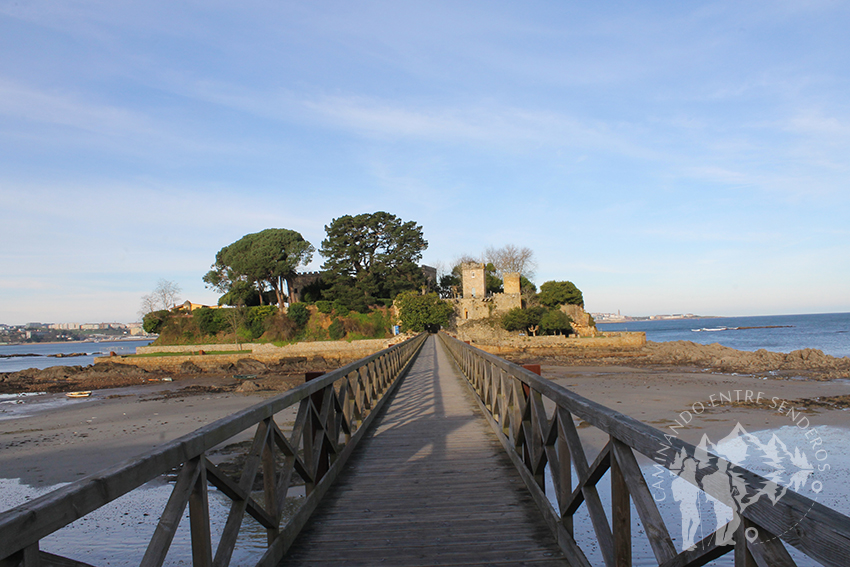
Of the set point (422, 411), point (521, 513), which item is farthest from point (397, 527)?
point (422, 411)

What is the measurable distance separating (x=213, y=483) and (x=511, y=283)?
180ft

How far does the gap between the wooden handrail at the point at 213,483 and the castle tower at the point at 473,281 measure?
51.7 meters

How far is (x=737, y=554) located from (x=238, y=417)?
2.33 m

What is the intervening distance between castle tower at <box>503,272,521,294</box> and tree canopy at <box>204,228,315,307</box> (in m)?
20.9

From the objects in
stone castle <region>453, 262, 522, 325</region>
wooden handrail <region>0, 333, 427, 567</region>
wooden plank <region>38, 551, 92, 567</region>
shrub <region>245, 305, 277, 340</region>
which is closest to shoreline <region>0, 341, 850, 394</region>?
shrub <region>245, 305, 277, 340</region>

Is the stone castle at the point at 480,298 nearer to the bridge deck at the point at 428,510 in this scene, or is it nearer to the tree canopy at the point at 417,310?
the tree canopy at the point at 417,310

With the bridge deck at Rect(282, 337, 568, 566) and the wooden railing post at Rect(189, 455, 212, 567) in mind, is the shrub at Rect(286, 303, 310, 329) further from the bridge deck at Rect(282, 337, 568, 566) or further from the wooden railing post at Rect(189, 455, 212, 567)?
the wooden railing post at Rect(189, 455, 212, 567)

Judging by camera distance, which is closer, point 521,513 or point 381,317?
point 521,513

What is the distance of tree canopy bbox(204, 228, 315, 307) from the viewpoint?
48.2 meters

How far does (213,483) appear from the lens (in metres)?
2.29

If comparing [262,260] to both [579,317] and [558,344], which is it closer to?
[558,344]

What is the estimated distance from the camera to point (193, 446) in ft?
7.25

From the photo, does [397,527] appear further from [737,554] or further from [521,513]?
[737,554]

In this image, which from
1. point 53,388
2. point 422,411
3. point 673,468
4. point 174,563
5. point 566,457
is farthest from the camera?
point 53,388
